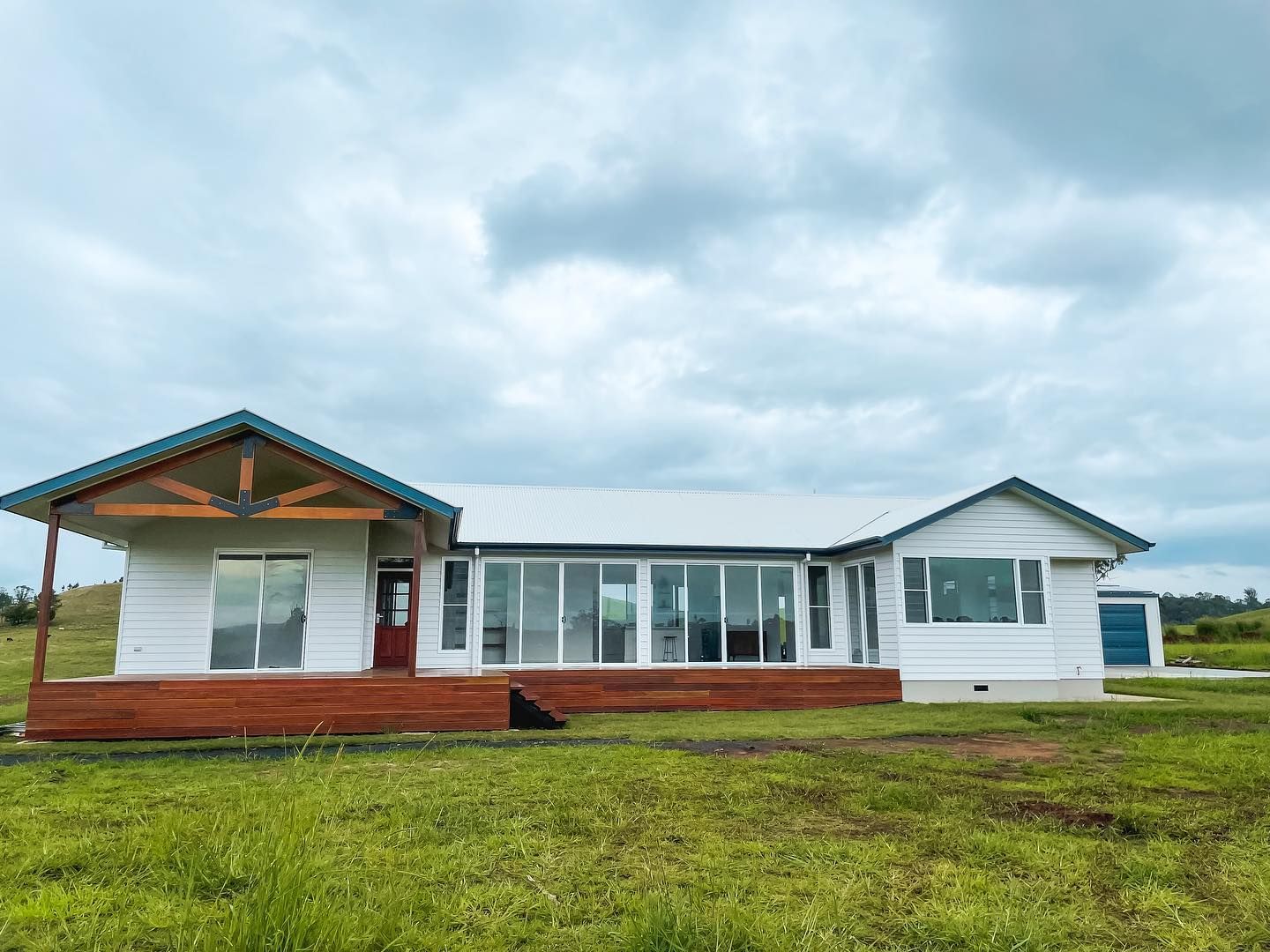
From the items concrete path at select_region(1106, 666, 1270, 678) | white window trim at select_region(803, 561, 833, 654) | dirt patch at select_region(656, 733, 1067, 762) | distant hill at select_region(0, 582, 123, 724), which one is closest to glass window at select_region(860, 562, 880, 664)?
white window trim at select_region(803, 561, 833, 654)

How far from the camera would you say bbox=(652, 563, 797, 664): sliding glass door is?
15.7 meters

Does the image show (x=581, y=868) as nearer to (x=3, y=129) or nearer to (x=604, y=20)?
(x=604, y=20)

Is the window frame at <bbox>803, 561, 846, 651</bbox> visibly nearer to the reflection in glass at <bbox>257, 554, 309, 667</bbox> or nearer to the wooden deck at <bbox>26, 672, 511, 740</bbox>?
the wooden deck at <bbox>26, 672, 511, 740</bbox>

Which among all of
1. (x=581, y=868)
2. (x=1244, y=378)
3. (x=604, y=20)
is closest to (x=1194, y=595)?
(x=1244, y=378)

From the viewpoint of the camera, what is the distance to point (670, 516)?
18156mm

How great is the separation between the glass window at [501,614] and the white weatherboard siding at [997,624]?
694cm

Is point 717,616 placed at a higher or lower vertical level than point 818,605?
lower

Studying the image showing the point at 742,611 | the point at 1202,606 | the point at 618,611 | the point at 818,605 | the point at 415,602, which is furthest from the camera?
the point at 1202,606

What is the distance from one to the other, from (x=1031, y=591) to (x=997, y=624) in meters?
0.95

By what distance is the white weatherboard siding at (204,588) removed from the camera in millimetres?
12516

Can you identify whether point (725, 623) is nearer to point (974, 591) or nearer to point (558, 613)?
point (558, 613)

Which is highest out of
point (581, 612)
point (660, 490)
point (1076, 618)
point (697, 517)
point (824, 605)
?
point (660, 490)

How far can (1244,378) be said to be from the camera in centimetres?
2222

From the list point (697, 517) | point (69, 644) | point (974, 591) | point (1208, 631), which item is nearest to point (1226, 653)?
point (1208, 631)
